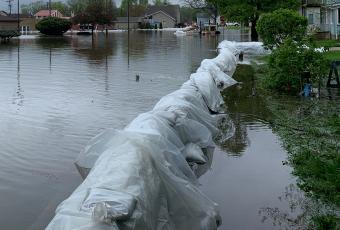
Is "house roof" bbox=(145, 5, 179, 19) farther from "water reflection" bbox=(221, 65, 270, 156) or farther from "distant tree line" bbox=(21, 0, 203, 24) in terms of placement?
"water reflection" bbox=(221, 65, 270, 156)

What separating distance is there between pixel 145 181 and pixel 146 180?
0.04m

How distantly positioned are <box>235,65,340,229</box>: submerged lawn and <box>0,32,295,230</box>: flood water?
0.28 meters

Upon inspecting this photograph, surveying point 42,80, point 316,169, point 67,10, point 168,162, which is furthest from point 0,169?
point 67,10

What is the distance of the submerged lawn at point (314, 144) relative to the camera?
6.68m

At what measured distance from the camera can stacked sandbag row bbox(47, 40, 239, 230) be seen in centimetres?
437

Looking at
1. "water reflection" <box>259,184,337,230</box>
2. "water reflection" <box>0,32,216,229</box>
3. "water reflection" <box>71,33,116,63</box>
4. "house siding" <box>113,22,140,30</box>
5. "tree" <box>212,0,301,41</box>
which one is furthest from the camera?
"house siding" <box>113,22,140,30</box>

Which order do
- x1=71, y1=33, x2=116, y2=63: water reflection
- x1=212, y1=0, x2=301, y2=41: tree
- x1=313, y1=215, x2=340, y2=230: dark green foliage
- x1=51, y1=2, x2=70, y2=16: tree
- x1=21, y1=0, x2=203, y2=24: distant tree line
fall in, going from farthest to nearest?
x1=51, y1=2, x2=70, y2=16: tree < x1=21, y1=0, x2=203, y2=24: distant tree line < x1=212, y1=0, x2=301, y2=41: tree < x1=71, y1=33, x2=116, y2=63: water reflection < x1=313, y1=215, x2=340, y2=230: dark green foliage

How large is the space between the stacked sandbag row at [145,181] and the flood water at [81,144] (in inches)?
21.9

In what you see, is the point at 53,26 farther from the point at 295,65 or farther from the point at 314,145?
the point at 314,145

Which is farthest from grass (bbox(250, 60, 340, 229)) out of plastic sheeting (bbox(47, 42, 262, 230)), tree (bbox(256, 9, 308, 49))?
tree (bbox(256, 9, 308, 49))

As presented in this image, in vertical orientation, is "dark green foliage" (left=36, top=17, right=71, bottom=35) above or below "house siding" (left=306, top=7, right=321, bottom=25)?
above

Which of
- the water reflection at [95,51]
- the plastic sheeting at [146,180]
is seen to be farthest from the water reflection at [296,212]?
the water reflection at [95,51]

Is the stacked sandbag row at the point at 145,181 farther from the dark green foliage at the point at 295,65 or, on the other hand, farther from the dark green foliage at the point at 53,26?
the dark green foliage at the point at 53,26

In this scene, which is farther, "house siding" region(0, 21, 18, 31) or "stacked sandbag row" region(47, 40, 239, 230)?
"house siding" region(0, 21, 18, 31)
